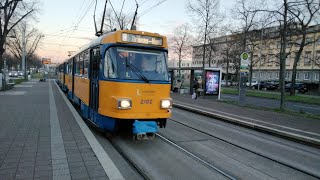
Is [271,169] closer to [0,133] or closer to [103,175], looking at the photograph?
[103,175]

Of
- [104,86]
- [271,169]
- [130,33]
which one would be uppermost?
[130,33]

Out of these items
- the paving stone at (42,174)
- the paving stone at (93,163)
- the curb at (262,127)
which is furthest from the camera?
the curb at (262,127)

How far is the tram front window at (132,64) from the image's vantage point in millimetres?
8242

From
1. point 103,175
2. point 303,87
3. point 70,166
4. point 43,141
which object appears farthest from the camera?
point 303,87

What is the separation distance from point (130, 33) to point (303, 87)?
47640 mm

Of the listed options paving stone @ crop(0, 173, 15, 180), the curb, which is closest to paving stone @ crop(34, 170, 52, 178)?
paving stone @ crop(0, 173, 15, 180)

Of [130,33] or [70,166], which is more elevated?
[130,33]

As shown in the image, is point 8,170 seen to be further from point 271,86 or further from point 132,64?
point 271,86

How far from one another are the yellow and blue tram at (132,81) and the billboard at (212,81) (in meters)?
15.9

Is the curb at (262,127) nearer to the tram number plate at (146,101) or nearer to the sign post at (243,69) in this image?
the sign post at (243,69)

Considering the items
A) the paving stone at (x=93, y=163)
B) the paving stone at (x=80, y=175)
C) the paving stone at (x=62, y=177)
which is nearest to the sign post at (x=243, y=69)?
the paving stone at (x=93, y=163)

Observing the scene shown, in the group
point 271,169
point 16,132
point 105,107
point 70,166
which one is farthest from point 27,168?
point 271,169

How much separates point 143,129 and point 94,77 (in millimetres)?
2586

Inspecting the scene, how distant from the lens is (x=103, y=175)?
Result: 562 cm
